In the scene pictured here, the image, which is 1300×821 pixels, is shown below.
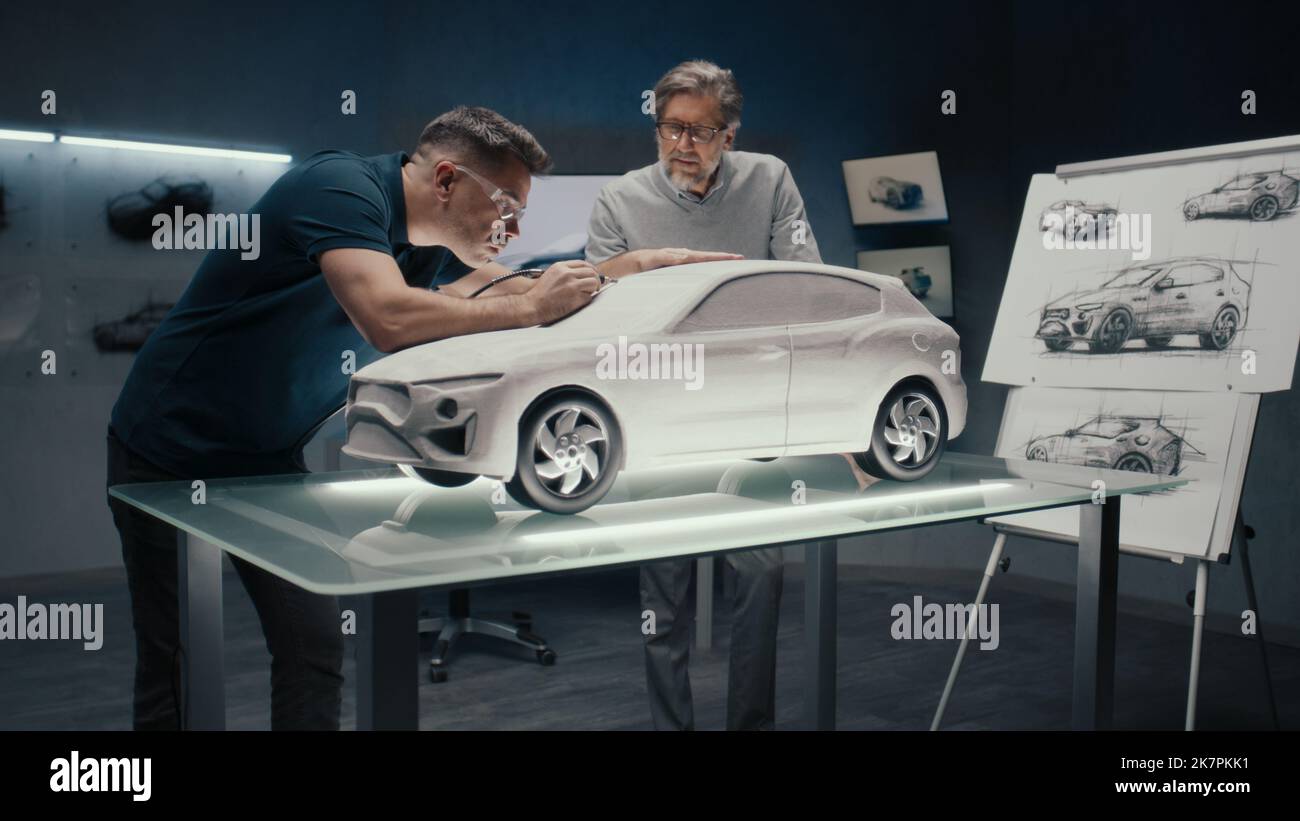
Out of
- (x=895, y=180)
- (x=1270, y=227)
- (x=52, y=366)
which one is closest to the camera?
(x=1270, y=227)

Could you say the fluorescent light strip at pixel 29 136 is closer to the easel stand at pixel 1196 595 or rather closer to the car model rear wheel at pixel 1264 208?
the easel stand at pixel 1196 595

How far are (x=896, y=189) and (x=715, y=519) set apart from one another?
14.6 feet

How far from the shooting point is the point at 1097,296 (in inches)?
127

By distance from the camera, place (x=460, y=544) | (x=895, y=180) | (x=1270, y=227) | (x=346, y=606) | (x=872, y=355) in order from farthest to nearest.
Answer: (x=895, y=180) → (x=346, y=606) → (x=1270, y=227) → (x=872, y=355) → (x=460, y=544)

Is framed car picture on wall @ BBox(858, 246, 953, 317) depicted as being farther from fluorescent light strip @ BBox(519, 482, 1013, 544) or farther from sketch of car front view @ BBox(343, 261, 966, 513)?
fluorescent light strip @ BBox(519, 482, 1013, 544)

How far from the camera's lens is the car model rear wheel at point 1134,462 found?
9.80 ft

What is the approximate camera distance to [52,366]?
17.2ft

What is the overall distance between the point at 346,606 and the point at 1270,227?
3342 millimetres

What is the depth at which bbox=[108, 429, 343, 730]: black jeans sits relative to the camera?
1780 millimetres

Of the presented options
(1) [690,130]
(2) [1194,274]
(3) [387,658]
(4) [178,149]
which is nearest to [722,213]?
(1) [690,130]

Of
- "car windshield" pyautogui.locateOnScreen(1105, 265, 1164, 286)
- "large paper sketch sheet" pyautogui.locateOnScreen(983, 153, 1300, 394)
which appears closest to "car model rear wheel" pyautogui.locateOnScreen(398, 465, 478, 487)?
"large paper sketch sheet" pyautogui.locateOnScreen(983, 153, 1300, 394)

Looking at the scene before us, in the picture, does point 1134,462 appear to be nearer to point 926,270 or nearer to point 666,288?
point 666,288

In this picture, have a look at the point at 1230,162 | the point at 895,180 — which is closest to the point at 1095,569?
the point at 1230,162

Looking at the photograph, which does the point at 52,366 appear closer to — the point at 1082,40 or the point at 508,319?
the point at 508,319
